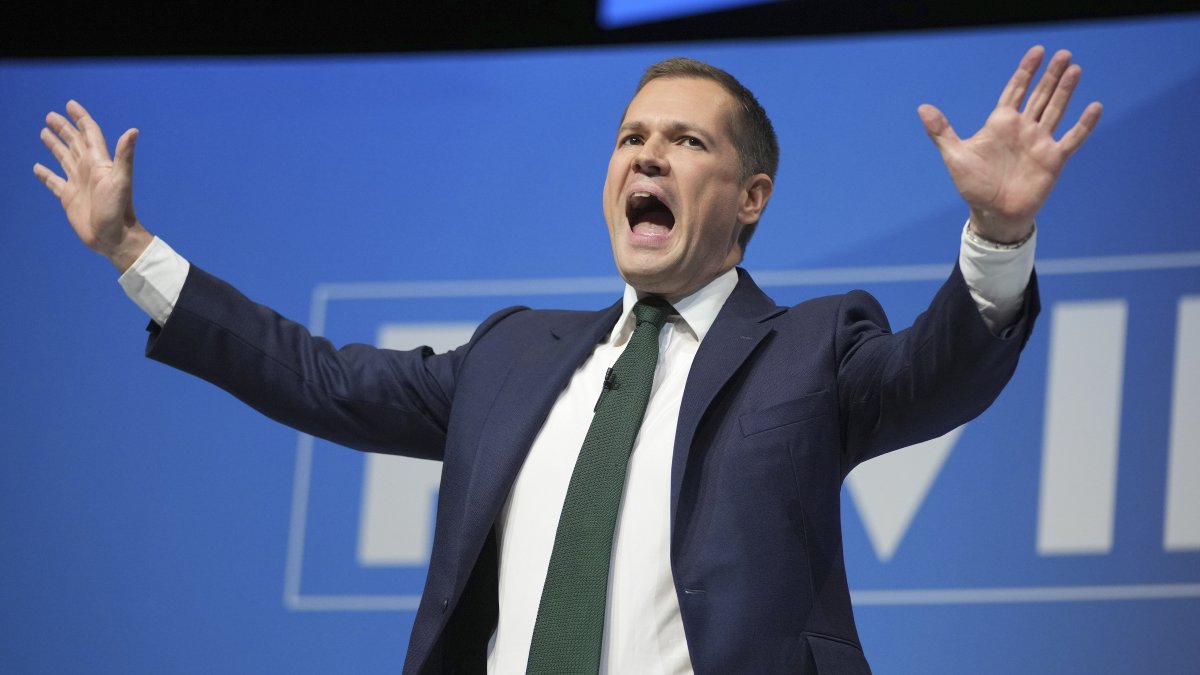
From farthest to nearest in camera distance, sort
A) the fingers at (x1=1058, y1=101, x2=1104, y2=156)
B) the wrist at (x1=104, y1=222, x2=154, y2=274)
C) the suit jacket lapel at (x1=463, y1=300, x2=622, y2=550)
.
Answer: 1. the wrist at (x1=104, y1=222, x2=154, y2=274)
2. the suit jacket lapel at (x1=463, y1=300, x2=622, y2=550)
3. the fingers at (x1=1058, y1=101, x2=1104, y2=156)

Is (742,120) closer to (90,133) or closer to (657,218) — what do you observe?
(657,218)

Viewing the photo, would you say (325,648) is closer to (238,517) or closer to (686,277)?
(238,517)

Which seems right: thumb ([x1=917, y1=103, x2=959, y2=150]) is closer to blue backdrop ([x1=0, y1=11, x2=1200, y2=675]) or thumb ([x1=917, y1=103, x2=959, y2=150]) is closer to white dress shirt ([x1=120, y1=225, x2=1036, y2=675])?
white dress shirt ([x1=120, y1=225, x2=1036, y2=675])

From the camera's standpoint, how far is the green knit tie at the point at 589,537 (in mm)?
1680

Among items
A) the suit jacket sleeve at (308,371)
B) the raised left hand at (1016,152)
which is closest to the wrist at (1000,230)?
the raised left hand at (1016,152)

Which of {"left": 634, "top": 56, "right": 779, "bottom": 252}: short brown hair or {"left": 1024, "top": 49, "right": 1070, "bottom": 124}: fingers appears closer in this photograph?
A: {"left": 1024, "top": 49, "right": 1070, "bottom": 124}: fingers

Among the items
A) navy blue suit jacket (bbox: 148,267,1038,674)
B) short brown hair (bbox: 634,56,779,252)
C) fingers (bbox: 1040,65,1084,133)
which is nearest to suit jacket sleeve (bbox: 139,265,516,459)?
navy blue suit jacket (bbox: 148,267,1038,674)

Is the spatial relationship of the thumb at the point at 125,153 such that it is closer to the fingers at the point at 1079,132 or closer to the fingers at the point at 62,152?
the fingers at the point at 62,152

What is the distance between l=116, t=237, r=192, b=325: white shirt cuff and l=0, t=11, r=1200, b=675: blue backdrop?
106cm

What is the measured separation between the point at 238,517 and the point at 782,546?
1.64 metres

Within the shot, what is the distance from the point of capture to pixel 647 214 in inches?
86.7

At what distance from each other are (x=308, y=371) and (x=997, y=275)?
1.00 m

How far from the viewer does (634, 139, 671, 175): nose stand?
2.11 metres

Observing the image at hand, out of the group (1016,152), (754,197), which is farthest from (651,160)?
(1016,152)
